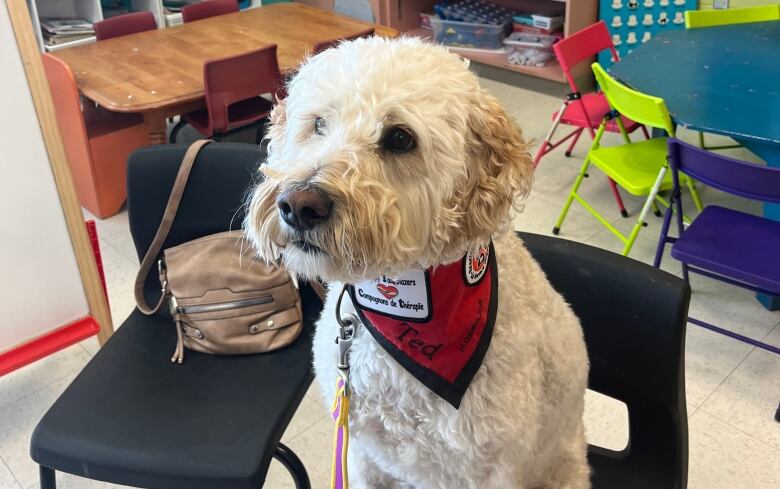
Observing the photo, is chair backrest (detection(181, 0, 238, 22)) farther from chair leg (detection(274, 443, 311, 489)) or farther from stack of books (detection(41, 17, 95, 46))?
chair leg (detection(274, 443, 311, 489))

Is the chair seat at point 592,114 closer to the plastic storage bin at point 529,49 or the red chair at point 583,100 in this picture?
the red chair at point 583,100

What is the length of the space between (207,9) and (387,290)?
374 cm

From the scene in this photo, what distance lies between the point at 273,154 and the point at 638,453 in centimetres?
93

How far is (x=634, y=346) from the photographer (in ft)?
4.31

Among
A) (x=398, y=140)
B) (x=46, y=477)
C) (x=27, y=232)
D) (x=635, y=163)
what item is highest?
(x=398, y=140)

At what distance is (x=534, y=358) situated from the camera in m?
1.14

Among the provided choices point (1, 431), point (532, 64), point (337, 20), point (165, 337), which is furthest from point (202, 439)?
point (532, 64)

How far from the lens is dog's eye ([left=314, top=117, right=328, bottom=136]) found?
1019 mm

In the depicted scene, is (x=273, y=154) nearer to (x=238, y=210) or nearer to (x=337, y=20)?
(x=238, y=210)

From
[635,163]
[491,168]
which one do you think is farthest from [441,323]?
[635,163]

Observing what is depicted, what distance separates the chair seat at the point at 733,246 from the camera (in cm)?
206

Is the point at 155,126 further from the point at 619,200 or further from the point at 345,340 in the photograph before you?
the point at 345,340

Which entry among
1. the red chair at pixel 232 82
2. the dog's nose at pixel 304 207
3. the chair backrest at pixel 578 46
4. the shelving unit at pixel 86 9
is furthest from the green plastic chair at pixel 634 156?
the shelving unit at pixel 86 9

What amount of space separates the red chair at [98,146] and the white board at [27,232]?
1.26 m
